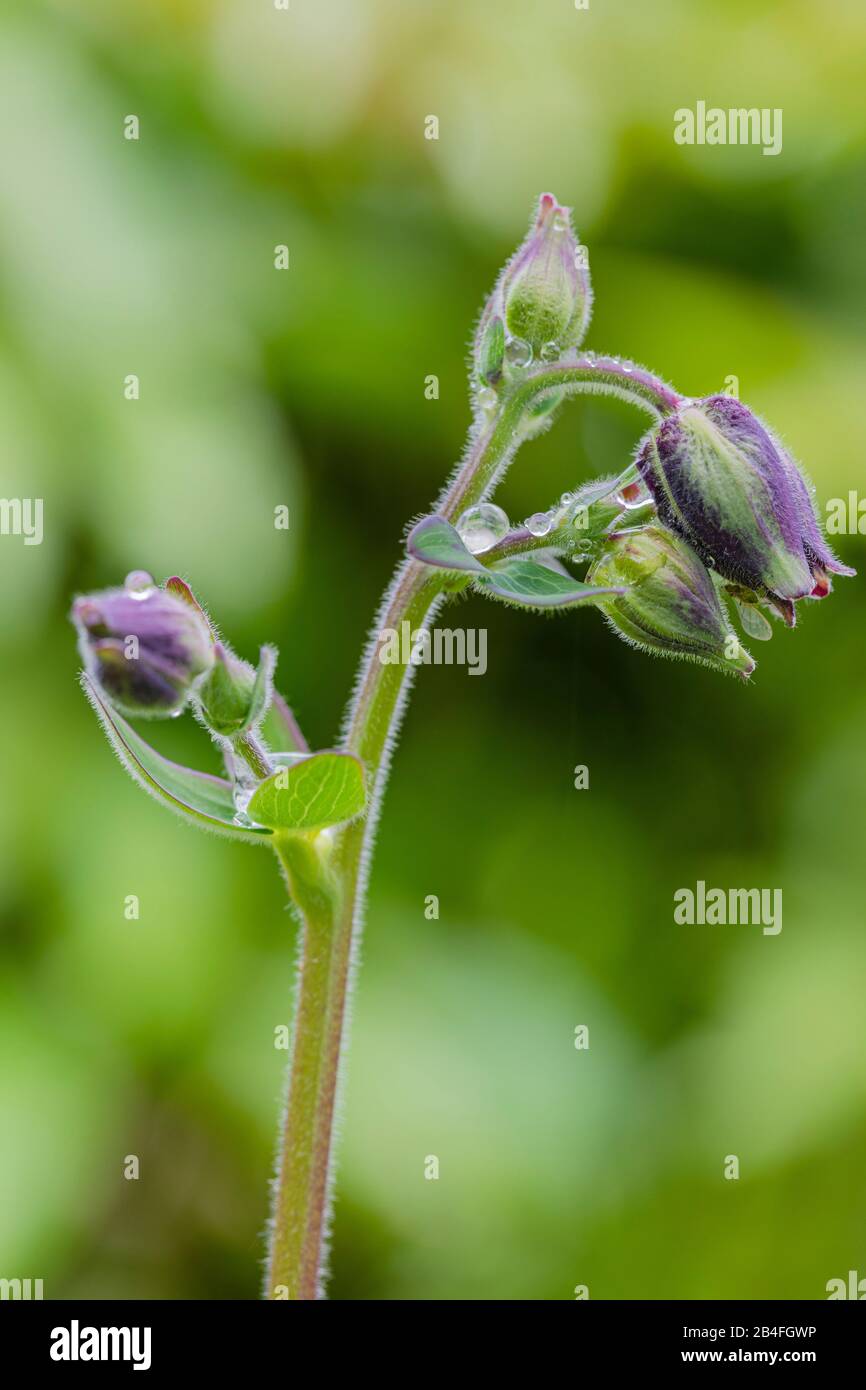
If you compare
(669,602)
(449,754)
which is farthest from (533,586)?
(449,754)

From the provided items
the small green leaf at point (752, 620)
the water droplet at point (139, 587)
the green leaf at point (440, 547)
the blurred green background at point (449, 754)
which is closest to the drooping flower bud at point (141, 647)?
the water droplet at point (139, 587)

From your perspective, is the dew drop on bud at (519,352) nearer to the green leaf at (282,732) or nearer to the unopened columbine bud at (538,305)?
the unopened columbine bud at (538,305)

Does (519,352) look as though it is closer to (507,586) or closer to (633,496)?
(633,496)

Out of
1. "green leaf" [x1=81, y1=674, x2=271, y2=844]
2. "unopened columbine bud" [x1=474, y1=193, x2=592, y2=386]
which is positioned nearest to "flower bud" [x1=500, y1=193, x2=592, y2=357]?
"unopened columbine bud" [x1=474, y1=193, x2=592, y2=386]

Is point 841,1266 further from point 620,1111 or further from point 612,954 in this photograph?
point 612,954
